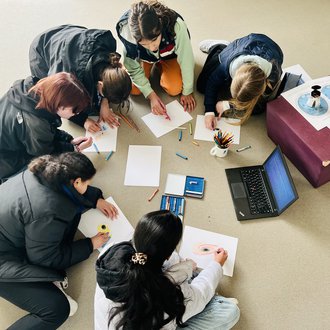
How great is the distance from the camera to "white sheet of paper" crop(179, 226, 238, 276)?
175 centimetres

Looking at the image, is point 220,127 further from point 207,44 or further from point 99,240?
point 99,240

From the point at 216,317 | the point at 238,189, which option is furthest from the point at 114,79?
the point at 216,317

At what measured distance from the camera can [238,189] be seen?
194 centimetres

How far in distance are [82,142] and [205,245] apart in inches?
37.9

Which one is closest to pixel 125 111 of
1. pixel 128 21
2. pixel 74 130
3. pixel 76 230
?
pixel 74 130

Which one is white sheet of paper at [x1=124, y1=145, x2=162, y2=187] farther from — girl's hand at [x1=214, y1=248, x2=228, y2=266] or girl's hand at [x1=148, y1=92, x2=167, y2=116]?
girl's hand at [x1=214, y1=248, x2=228, y2=266]

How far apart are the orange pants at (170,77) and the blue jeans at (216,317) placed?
137 centimetres

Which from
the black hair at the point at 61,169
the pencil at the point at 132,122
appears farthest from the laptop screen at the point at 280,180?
the black hair at the point at 61,169

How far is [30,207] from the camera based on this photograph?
1.51 m

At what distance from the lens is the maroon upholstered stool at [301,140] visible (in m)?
1.78

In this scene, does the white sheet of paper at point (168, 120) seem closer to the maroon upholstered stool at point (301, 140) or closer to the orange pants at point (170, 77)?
the orange pants at point (170, 77)

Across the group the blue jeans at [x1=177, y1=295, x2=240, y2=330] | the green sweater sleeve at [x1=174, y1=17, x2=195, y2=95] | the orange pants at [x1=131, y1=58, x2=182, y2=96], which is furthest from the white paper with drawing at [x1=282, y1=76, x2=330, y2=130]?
the blue jeans at [x1=177, y1=295, x2=240, y2=330]

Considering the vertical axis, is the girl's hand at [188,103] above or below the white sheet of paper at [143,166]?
above

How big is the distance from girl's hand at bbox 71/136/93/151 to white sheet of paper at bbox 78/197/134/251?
416 mm
